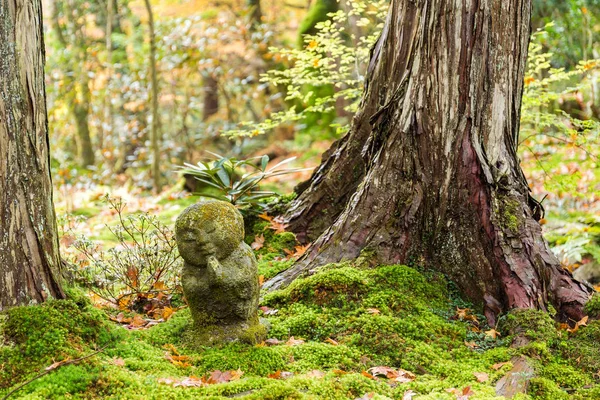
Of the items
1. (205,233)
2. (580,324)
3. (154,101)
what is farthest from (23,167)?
(154,101)

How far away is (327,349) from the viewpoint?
4.24 metres

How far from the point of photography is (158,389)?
11.5 feet

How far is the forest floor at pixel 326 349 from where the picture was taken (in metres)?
3.54

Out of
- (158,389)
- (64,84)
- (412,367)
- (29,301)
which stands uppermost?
(64,84)

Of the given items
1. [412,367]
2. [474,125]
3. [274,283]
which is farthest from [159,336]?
[474,125]

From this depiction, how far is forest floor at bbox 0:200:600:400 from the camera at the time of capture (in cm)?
354

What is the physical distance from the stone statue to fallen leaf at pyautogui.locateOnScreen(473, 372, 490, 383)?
5.14ft

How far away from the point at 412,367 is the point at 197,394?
1578 millimetres

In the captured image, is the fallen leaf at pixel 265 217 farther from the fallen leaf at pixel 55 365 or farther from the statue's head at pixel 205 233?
the fallen leaf at pixel 55 365

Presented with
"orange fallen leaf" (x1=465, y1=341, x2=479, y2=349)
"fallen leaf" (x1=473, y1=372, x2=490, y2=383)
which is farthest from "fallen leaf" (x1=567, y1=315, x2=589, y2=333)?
"fallen leaf" (x1=473, y1=372, x2=490, y2=383)

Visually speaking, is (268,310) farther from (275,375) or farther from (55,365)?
(55,365)

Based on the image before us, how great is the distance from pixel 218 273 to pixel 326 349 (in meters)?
0.99

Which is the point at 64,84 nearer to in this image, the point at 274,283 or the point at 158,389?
the point at 274,283

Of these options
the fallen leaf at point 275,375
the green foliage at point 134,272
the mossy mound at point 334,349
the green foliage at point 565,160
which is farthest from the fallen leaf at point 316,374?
the green foliage at point 565,160
